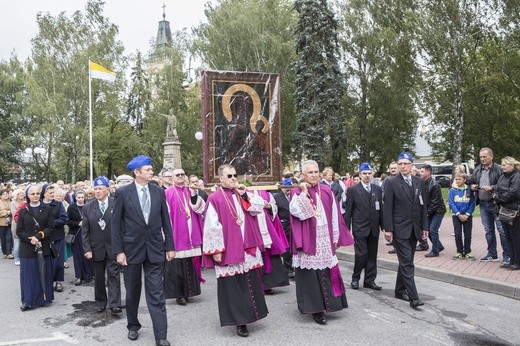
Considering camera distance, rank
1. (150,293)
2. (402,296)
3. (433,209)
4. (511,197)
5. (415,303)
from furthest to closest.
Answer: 1. (433,209)
2. (511,197)
3. (402,296)
4. (415,303)
5. (150,293)

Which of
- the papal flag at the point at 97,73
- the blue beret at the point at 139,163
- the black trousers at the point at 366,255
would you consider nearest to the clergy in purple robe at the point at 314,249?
the black trousers at the point at 366,255

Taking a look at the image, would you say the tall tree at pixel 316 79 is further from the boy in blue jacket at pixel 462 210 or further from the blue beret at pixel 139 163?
the blue beret at pixel 139 163

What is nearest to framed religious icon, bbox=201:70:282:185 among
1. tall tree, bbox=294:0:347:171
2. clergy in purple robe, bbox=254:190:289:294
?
clergy in purple robe, bbox=254:190:289:294

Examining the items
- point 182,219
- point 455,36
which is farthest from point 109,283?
point 455,36

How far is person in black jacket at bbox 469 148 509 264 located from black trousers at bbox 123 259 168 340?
247 inches

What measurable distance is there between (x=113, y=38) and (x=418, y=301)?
33.4 metres

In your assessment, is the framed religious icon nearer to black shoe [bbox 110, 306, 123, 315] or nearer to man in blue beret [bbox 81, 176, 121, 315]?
man in blue beret [bbox 81, 176, 121, 315]

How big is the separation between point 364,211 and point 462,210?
309cm

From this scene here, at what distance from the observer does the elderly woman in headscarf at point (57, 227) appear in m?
8.18

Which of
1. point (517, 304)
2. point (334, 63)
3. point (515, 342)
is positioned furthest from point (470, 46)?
point (515, 342)

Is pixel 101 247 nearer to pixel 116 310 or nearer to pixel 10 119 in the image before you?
pixel 116 310

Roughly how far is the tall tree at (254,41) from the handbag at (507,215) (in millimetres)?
23416

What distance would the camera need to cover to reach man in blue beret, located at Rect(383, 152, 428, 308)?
22.4 ft

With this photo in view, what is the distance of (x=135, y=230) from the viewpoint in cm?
549
